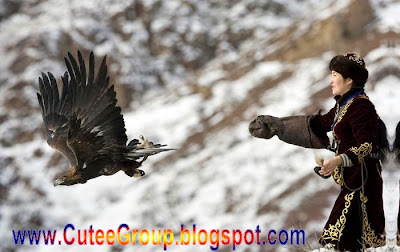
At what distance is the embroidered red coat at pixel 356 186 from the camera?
3.98 metres

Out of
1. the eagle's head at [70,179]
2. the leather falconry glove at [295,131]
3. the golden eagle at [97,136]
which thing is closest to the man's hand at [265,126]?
the leather falconry glove at [295,131]

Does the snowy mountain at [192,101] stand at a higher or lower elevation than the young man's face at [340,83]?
higher

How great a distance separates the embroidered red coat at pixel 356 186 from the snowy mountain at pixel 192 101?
0.27 metres

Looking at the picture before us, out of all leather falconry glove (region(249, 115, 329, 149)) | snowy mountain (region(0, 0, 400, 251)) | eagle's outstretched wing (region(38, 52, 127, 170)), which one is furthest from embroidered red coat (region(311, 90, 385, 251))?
eagle's outstretched wing (region(38, 52, 127, 170))

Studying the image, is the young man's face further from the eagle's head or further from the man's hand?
the eagle's head

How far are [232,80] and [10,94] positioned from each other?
14.1m

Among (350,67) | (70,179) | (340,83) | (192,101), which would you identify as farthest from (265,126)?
(192,101)

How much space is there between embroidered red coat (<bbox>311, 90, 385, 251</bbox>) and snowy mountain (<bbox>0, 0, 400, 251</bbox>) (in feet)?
0.87

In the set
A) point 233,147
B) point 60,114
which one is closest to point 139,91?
point 233,147

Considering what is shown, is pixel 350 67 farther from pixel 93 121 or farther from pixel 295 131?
pixel 93 121

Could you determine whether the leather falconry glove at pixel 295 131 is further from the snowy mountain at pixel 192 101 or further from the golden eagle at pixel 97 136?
the golden eagle at pixel 97 136

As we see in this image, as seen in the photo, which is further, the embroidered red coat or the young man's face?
the young man's face

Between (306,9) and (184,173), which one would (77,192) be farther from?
(306,9)

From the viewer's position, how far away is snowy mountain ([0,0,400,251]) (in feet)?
67.5
